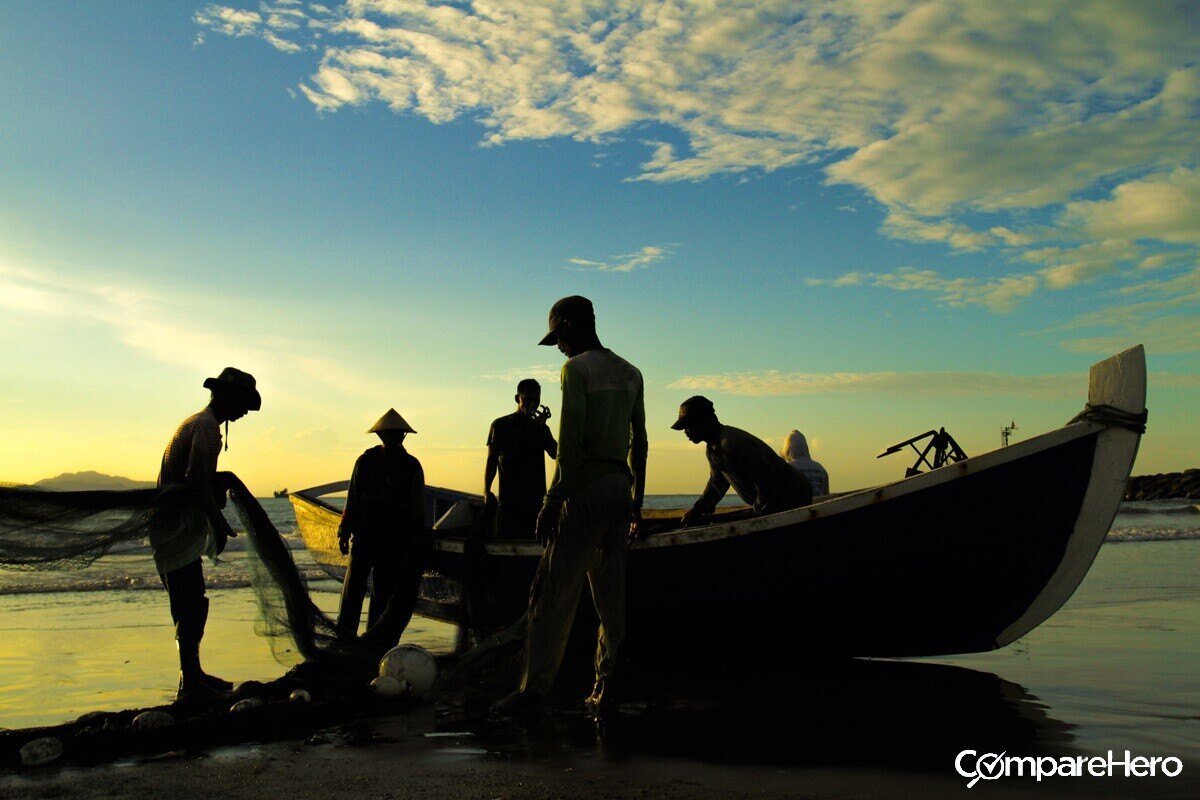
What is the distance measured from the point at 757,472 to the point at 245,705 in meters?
3.97

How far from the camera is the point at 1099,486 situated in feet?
19.8

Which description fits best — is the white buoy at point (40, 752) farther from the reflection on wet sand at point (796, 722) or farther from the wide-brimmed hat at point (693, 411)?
the wide-brimmed hat at point (693, 411)

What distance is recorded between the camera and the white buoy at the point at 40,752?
4578mm

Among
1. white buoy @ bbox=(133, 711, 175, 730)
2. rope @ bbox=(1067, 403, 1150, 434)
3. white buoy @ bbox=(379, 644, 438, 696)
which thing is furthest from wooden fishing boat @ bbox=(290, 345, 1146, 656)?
white buoy @ bbox=(133, 711, 175, 730)

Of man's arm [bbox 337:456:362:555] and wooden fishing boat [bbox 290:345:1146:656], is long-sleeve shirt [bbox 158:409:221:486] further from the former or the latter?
wooden fishing boat [bbox 290:345:1146:656]

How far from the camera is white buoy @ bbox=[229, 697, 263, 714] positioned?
210 inches

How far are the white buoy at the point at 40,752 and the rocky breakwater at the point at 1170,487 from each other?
7792cm

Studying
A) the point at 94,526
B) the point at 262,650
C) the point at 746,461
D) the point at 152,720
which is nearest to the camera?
the point at 152,720

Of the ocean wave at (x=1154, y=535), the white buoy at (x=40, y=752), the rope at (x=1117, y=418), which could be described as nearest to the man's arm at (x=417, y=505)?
the white buoy at (x=40, y=752)

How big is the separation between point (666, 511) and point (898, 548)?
7.29 meters

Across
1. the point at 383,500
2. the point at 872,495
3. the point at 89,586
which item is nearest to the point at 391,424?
the point at 383,500

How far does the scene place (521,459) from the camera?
A: 840 cm

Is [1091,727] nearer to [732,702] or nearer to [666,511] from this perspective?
[732,702]

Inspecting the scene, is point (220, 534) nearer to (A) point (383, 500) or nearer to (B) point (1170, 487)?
(A) point (383, 500)
